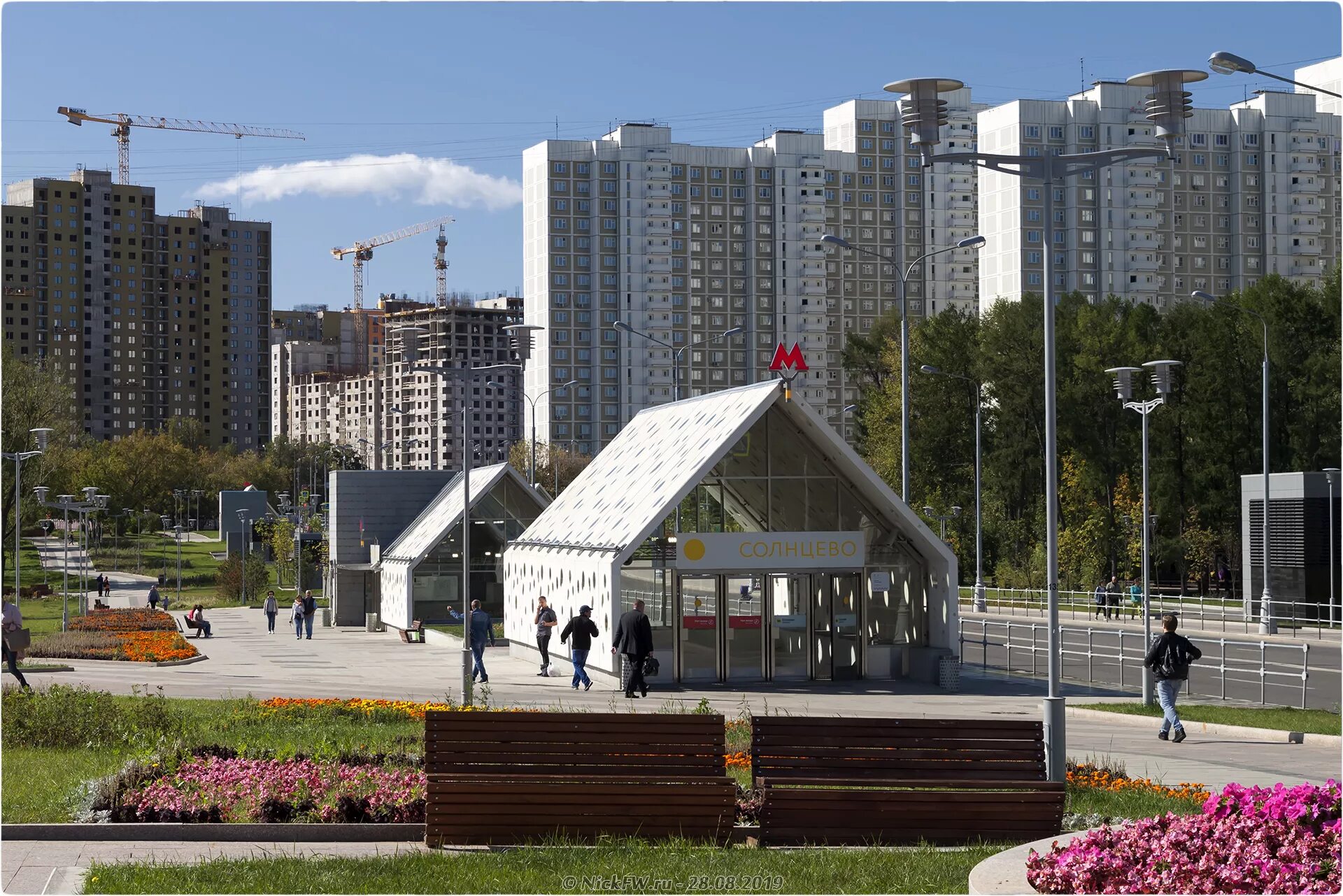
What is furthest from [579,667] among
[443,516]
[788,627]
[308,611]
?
[443,516]

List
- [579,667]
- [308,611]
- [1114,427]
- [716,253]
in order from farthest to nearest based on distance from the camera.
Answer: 1. [716,253]
2. [1114,427]
3. [308,611]
4. [579,667]

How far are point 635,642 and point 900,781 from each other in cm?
1552

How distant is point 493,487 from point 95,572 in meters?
60.3

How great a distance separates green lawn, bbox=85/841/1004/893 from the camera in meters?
10.0

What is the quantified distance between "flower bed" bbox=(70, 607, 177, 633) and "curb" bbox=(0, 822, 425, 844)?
122ft

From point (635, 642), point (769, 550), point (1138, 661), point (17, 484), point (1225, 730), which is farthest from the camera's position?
point (1138, 661)

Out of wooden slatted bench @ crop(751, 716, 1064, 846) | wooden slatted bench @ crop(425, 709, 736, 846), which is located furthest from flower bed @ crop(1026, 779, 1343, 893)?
wooden slatted bench @ crop(425, 709, 736, 846)

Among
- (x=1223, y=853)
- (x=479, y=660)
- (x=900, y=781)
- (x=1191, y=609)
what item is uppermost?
(x=1223, y=853)

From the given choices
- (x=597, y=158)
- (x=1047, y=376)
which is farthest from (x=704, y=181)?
(x=1047, y=376)

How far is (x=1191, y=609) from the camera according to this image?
5566 centimetres

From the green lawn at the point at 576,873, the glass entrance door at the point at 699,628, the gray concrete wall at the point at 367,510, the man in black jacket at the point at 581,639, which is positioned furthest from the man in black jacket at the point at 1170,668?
the gray concrete wall at the point at 367,510

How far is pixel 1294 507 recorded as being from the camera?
48969mm

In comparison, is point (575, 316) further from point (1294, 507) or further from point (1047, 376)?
point (1047, 376)

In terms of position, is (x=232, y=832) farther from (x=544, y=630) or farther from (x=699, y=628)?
(x=544, y=630)
